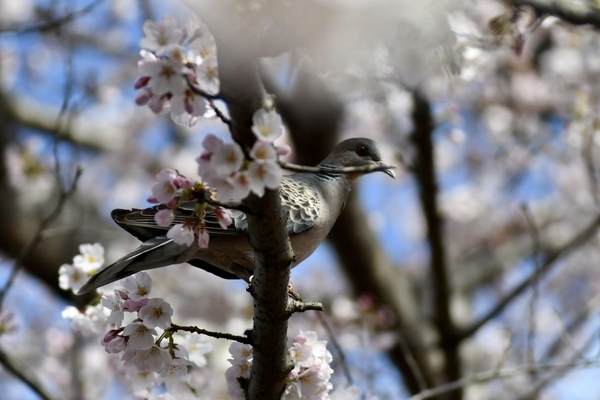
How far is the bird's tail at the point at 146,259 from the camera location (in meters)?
2.22

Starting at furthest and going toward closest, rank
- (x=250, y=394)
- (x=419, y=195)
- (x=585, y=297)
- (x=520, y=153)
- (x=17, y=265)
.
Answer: (x=585, y=297) → (x=520, y=153) → (x=419, y=195) → (x=17, y=265) → (x=250, y=394)

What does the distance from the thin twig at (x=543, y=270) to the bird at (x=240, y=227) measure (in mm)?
2201

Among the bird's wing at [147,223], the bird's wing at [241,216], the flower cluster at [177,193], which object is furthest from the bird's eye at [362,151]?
the flower cluster at [177,193]

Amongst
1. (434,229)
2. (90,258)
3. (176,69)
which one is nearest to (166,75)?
(176,69)

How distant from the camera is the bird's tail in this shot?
87.3 inches

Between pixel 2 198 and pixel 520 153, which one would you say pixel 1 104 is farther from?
pixel 520 153

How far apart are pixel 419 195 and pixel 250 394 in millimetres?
3165

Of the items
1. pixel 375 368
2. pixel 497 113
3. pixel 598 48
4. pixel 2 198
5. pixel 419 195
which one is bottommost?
pixel 375 368

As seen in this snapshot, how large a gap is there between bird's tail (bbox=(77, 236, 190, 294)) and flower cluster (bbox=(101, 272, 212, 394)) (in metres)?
0.15

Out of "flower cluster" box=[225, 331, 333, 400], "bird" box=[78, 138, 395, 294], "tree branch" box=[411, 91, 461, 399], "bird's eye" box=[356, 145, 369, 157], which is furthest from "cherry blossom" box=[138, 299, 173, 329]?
"tree branch" box=[411, 91, 461, 399]

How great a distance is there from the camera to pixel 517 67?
843 centimetres

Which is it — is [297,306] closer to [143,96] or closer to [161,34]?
[143,96]

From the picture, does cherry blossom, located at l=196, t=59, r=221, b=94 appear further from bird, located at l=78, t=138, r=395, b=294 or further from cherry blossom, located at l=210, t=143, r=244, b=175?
bird, located at l=78, t=138, r=395, b=294

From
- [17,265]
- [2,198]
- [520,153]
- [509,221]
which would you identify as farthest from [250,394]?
[509,221]
